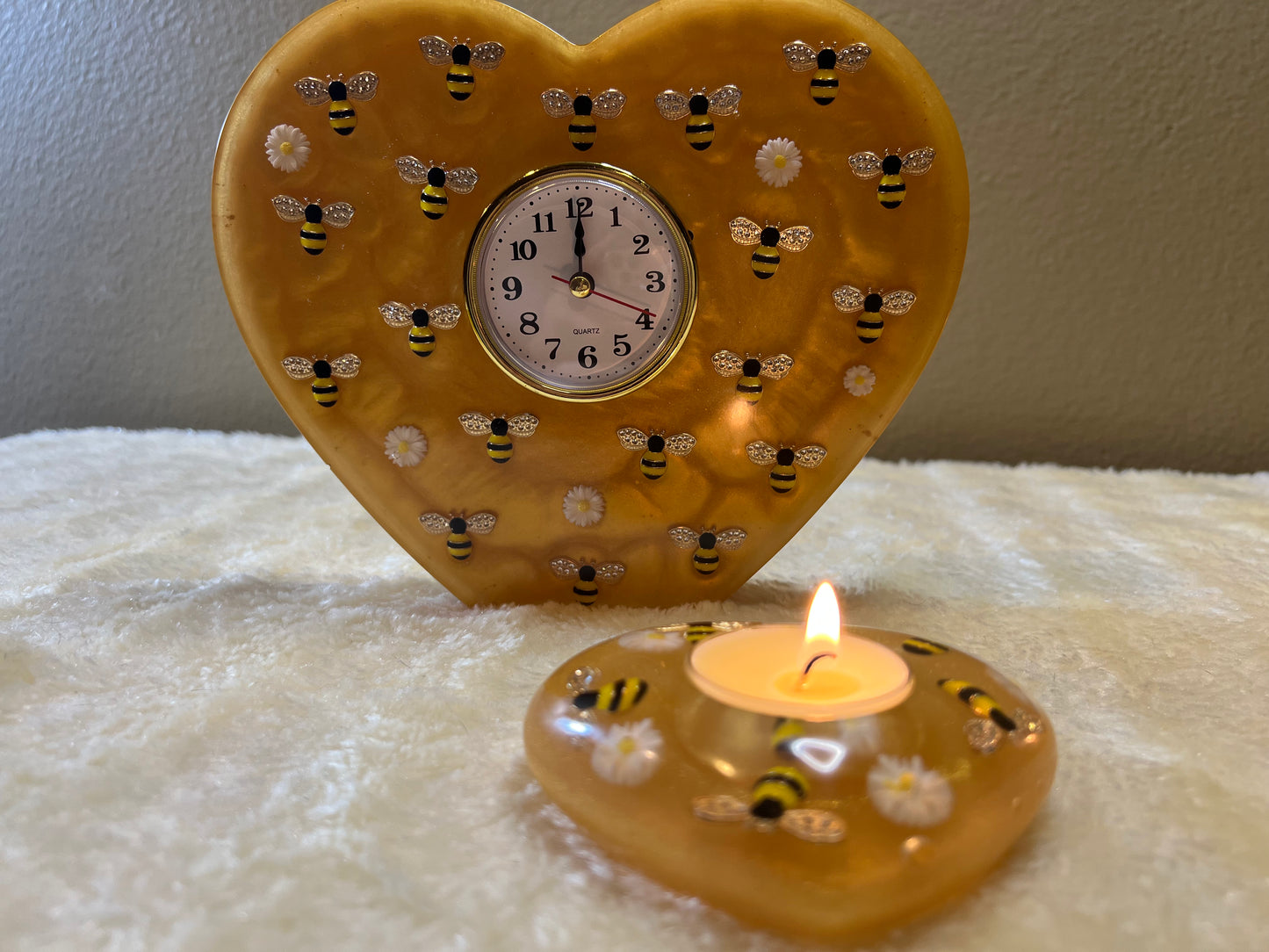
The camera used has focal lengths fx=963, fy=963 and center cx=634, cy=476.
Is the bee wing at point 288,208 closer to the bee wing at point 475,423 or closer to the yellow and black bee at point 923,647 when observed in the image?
the bee wing at point 475,423

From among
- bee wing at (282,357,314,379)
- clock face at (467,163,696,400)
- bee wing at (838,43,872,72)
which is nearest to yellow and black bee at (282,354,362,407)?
bee wing at (282,357,314,379)

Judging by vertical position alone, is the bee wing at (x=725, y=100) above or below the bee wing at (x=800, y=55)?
below

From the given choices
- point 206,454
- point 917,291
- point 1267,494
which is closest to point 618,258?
point 917,291

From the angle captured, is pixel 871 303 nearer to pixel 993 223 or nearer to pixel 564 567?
pixel 564 567

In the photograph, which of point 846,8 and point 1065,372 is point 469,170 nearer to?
point 846,8

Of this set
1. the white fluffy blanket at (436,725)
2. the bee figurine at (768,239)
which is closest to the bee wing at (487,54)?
the bee figurine at (768,239)

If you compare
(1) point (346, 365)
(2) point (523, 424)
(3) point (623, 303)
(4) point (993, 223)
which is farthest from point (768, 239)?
(4) point (993, 223)

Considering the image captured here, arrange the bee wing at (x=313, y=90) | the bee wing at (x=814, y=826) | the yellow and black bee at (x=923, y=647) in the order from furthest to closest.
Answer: the bee wing at (x=313, y=90)
the yellow and black bee at (x=923, y=647)
the bee wing at (x=814, y=826)
